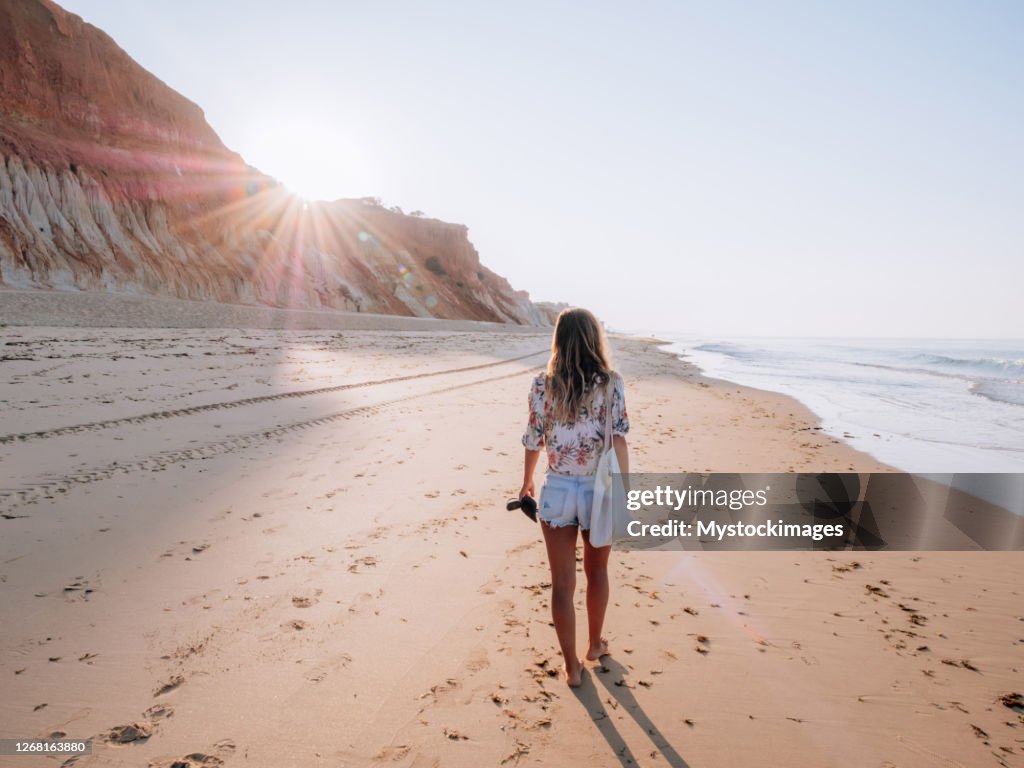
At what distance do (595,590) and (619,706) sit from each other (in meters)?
0.62

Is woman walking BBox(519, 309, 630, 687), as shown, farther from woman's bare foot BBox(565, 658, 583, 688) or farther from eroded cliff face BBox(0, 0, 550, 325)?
eroded cliff face BBox(0, 0, 550, 325)

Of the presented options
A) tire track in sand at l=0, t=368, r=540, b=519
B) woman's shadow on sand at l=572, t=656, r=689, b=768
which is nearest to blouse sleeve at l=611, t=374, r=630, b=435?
woman's shadow on sand at l=572, t=656, r=689, b=768

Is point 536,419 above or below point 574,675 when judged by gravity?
above

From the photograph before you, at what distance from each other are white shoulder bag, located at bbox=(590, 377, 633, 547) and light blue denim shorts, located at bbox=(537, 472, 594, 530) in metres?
0.06

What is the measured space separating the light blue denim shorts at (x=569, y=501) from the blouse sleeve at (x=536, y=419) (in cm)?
29

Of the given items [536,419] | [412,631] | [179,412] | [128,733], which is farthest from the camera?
[179,412]

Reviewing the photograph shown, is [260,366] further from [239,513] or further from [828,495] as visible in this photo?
[828,495]

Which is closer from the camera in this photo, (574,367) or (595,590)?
(574,367)

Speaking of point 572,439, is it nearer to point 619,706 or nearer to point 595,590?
point 595,590

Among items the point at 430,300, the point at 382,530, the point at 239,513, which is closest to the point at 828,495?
the point at 382,530

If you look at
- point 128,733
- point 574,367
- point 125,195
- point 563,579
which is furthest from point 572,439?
point 125,195

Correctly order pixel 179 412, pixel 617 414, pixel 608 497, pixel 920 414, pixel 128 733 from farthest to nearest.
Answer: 1. pixel 920 414
2. pixel 179 412
3. pixel 617 414
4. pixel 608 497
5. pixel 128 733

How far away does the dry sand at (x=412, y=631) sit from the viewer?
2.71m

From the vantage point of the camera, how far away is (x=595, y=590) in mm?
3223
